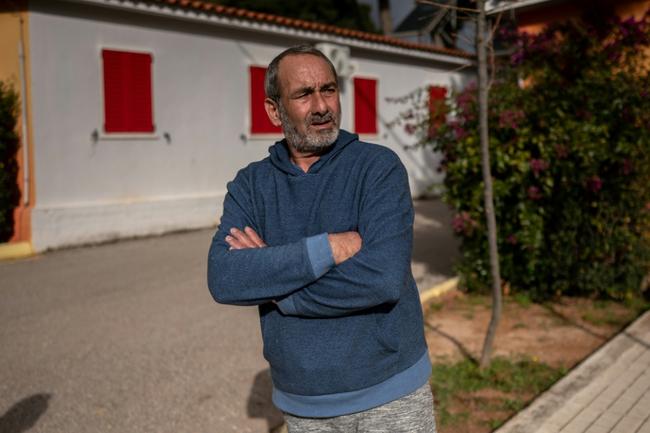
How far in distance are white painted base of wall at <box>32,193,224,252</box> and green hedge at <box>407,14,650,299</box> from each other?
5860mm

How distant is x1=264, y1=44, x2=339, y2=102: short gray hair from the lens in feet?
6.64

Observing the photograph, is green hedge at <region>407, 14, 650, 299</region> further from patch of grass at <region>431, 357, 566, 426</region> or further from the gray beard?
the gray beard

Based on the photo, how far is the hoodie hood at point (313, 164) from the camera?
1.98 meters

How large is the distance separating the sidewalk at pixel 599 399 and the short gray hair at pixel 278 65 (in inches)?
93.4

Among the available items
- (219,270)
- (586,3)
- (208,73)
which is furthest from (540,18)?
(219,270)

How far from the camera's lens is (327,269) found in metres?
1.83

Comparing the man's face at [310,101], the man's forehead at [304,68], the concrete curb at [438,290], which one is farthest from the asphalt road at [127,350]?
the man's forehead at [304,68]

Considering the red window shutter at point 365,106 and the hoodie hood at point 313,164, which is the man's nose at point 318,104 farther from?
the red window shutter at point 365,106

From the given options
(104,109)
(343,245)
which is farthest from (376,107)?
(343,245)

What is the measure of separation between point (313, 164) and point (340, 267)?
0.35 meters

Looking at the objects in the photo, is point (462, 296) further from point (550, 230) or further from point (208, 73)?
point (208, 73)

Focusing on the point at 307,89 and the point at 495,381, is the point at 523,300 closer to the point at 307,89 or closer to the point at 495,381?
the point at 495,381

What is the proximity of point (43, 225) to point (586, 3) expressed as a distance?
8.15 meters

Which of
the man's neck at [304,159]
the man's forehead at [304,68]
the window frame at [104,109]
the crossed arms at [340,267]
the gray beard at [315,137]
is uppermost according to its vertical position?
the window frame at [104,109]
